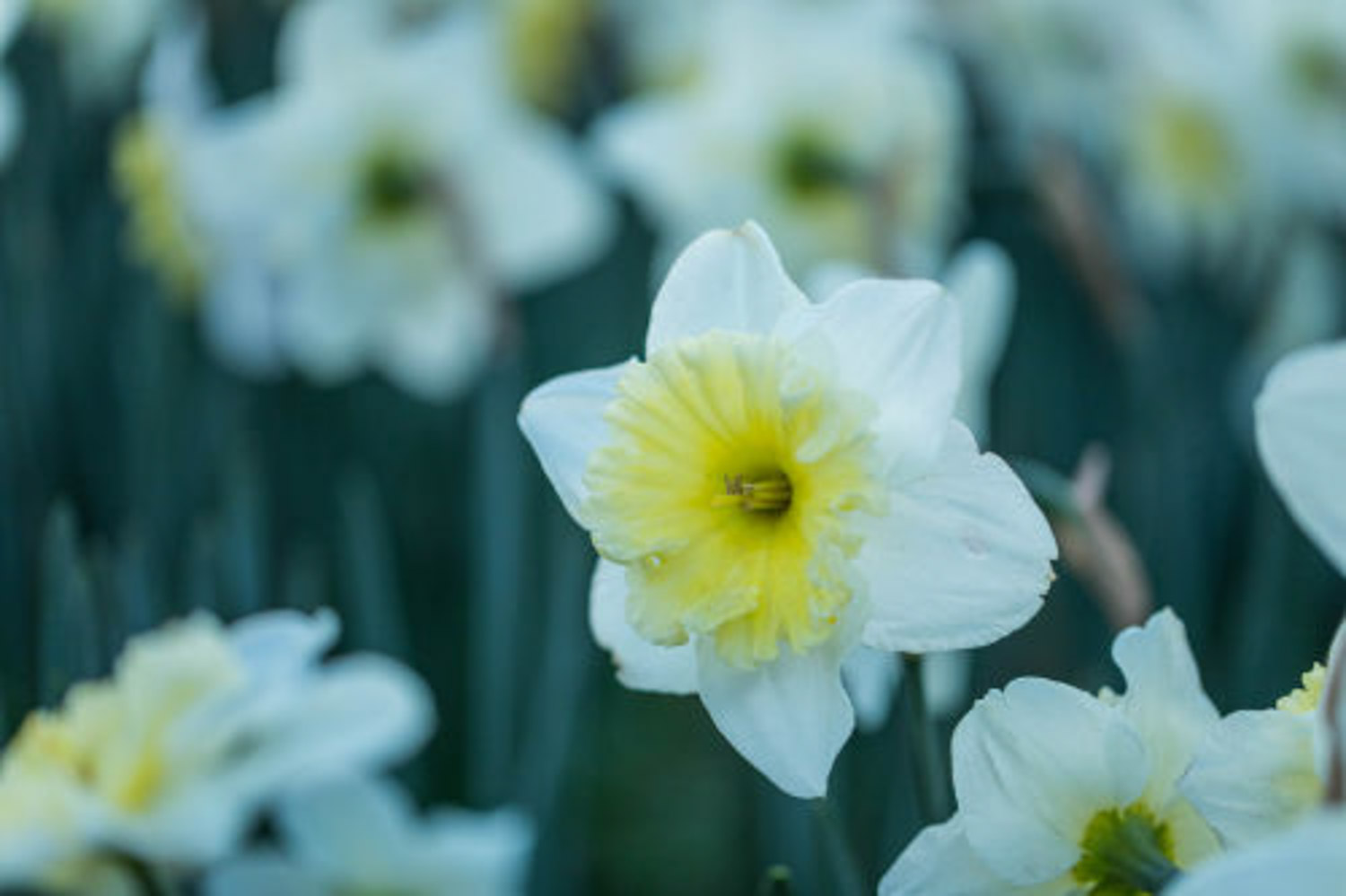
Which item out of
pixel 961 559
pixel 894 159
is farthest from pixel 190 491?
pixel 961 559

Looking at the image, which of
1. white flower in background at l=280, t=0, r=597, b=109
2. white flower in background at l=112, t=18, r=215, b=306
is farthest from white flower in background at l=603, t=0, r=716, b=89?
white flower in background at l=112, t=18, r=215, b=306

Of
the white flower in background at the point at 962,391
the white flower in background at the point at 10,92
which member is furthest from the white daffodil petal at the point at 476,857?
the white flower in background at the point at 10,92

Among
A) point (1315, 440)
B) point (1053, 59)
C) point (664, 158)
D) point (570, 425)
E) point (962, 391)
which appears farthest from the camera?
point (1053, 59)

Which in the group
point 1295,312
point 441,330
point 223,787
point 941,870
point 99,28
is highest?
point 99,28

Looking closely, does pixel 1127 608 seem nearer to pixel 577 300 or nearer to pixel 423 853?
pixel 423 853

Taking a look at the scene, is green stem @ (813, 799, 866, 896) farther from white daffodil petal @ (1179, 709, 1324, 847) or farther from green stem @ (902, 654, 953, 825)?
white daffodil petal @ (1179, 709, 1324, 847)

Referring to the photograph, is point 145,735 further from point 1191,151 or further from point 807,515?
point 1191,151

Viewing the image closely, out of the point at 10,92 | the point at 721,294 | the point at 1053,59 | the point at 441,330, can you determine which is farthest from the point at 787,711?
the point at 1053,59
